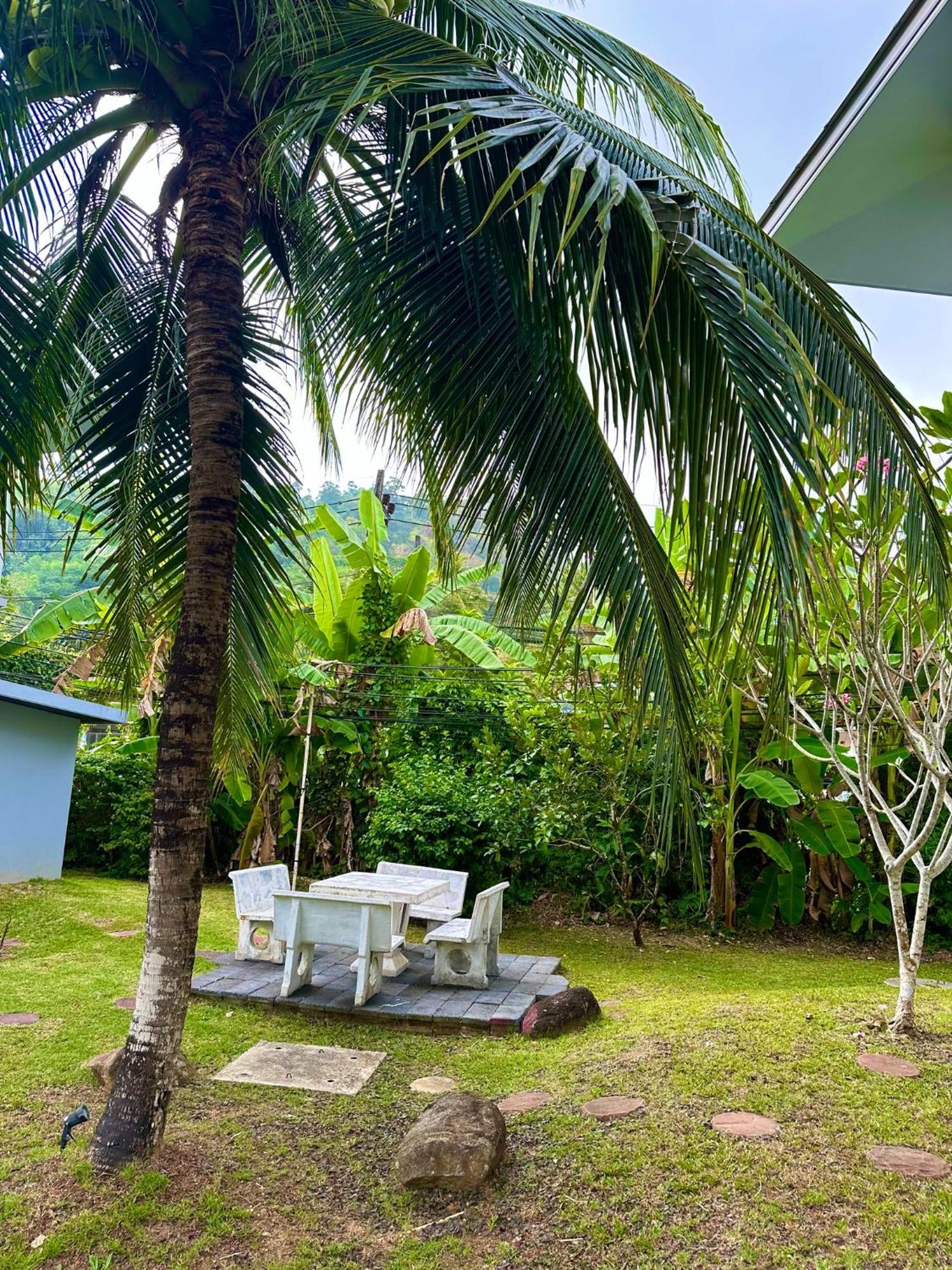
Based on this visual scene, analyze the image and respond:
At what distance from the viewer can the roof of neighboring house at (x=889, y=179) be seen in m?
3.55

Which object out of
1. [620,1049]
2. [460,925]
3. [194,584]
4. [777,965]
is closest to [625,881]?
[777,965]

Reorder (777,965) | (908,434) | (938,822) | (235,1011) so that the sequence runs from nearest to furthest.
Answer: (908,434) → (235,1011) → (777,965) → (938,822)

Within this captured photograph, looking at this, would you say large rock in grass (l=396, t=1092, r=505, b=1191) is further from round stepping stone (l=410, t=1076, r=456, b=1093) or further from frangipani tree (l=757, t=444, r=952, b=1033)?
frangipani tree (l=757, t=444, r=952, b=1033)

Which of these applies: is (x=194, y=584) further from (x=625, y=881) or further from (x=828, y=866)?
(x=828, y=866)

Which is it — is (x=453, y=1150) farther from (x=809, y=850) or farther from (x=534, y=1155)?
(x=809, y=850)

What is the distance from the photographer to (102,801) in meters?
11.8

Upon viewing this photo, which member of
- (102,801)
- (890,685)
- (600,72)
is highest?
(600,72)

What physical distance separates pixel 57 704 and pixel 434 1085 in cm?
745

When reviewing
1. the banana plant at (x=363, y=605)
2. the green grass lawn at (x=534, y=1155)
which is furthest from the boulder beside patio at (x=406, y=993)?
the banana plant at (x=363, y=605)

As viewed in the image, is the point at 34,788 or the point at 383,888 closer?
the point at 383,888

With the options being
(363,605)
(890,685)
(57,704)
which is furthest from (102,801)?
(890,685)

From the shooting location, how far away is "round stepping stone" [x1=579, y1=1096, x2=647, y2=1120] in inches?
139

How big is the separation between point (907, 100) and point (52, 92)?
3.72 metres

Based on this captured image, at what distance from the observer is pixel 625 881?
337 inches
